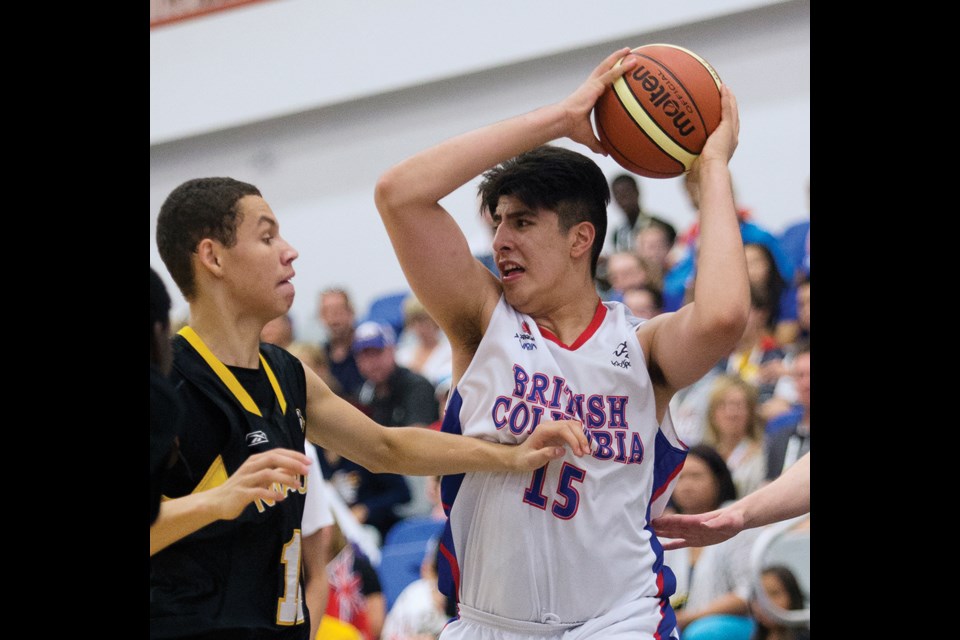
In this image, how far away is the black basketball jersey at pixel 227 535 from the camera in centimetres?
363

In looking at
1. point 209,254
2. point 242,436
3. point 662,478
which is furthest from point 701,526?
point 209,254

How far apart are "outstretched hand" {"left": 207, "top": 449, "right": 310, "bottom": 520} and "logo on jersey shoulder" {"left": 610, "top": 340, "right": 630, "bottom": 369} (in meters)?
1.41

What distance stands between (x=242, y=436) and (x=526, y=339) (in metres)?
1.09

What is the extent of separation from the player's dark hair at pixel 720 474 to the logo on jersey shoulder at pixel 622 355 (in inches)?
98.2

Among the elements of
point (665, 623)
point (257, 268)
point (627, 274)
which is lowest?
point (665, 623)

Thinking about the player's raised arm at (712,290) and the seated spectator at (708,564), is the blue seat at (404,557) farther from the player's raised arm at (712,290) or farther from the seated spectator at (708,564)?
the player's raised arm at (712,290)

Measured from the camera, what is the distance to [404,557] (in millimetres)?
8945

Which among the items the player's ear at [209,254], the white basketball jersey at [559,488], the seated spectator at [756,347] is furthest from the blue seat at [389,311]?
the player's ear at [209,254]

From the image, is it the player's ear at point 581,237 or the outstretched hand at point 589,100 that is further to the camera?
the player's ear at point 581,237

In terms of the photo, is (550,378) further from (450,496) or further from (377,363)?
(377,363)

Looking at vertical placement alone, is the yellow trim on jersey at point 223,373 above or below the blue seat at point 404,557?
above

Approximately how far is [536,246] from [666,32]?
8.79 m
